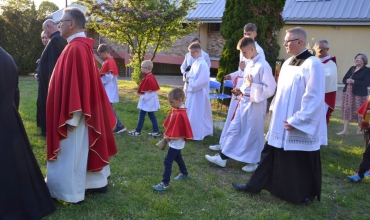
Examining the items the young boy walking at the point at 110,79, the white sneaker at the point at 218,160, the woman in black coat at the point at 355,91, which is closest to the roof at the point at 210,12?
the woman in black coat at the point at 355,91

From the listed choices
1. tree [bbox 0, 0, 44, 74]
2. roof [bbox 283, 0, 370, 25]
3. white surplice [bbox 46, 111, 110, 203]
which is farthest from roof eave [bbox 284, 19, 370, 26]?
white surplice [bbox 46, 111, 110, 203]

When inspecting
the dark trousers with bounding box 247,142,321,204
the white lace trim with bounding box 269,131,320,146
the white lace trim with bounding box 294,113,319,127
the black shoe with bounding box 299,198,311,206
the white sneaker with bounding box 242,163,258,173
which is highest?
the white lace trim with bounding box 294,113,319,127

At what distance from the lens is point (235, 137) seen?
559 cm

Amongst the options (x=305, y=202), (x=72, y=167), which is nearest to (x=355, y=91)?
(x=305, y=202)

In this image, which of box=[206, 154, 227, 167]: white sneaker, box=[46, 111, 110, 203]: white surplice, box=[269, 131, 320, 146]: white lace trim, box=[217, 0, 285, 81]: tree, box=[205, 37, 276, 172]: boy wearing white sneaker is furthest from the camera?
box=[217, 0, 285, 81]: tree

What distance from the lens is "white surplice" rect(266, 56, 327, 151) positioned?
407 centimetres

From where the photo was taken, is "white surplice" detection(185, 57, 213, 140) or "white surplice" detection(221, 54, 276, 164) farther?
"white surplice" detection(185, 57, 213, 140)

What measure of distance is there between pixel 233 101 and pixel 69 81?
10.6 ft

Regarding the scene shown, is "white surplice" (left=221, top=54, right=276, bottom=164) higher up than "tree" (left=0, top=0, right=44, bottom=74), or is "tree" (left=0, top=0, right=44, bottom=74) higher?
"tree" (left=0, top=0, right=44, bottom=74)

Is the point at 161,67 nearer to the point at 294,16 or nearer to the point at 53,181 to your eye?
the point at 294,16

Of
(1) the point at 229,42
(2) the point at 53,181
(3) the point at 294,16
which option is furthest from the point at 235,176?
(3) the point at 294,16

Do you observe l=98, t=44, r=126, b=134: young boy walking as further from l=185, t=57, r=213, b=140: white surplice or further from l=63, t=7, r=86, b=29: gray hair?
l=63, t=7, r=86, b=29: gray hair

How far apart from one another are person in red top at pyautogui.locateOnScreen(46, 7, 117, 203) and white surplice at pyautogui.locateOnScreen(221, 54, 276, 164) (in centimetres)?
224

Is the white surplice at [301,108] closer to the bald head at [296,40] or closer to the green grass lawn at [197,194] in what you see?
the bald head at [296,40]
